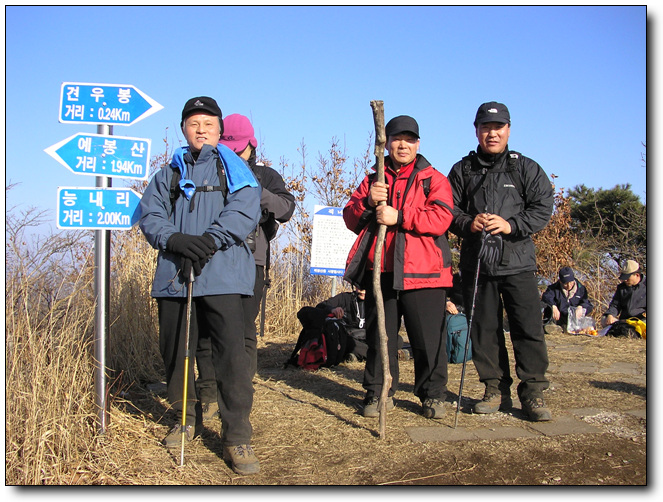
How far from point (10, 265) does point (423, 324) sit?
2.71 meters

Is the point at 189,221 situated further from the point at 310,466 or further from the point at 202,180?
the point at 310,466

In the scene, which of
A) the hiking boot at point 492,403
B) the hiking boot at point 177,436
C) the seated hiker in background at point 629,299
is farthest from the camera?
the seated hiker in background at point 629,299

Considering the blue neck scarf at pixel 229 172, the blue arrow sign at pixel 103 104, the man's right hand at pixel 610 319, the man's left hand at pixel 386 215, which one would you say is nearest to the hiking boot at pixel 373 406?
the man's left hand at pixel 386 215

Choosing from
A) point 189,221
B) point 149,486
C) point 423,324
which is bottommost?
point 149,486

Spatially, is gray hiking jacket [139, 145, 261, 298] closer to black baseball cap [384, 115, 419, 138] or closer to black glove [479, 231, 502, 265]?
black baseball cap [384, 115, 419, 138]

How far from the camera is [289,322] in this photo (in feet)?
29.0

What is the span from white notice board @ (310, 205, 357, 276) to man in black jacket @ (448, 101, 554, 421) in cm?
466

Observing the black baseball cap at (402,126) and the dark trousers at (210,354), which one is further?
the black baseball cap at (402,126)

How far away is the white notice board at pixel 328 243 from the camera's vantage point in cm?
902

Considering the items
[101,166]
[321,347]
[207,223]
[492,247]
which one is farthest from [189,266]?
[321,347]

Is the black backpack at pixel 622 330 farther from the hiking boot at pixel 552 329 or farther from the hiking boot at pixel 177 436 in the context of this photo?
the hiking boot at pixel 177 436

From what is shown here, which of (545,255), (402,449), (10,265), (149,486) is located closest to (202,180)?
(10,265)

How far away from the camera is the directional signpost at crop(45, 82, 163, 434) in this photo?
363cm

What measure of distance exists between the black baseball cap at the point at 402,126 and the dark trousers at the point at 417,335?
1.00 metres
